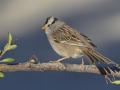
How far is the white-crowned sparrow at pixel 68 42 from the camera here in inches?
90.3

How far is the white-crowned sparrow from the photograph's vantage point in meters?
2.29

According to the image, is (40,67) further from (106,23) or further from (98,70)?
(106,23)

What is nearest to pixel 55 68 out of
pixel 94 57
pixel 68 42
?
pixel 94 57

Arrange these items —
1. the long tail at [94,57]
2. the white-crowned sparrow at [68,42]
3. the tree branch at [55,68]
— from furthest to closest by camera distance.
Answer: the white-crowned sparrow at [68,42]
the long tail at [94,57]
the tree branch at [55,68]

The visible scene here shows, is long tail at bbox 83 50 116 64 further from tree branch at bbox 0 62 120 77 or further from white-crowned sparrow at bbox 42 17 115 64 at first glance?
tree branch at bbox 0 62 120 77

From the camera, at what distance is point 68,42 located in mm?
2410

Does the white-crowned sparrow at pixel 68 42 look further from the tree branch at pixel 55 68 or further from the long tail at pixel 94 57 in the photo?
the tree branch at pixel 55 68

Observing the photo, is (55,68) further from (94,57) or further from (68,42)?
(68,42)

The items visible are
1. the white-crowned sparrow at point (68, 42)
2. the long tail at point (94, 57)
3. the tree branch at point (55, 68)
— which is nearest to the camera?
the tree branch at point (55, 68)

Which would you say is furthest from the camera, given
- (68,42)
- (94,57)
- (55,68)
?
(68,42)

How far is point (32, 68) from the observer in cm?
140

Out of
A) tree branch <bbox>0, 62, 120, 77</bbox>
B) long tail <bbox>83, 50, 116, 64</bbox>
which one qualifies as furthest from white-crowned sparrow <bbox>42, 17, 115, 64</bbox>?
tree branch <bbox>0, 62, 120, 77</bbox>

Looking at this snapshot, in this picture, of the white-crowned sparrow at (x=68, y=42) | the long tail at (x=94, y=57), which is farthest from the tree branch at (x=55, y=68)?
the white-crowned sparrow at (x=68, y=42)

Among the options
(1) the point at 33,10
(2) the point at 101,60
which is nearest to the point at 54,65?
(2) the point at 101,60
